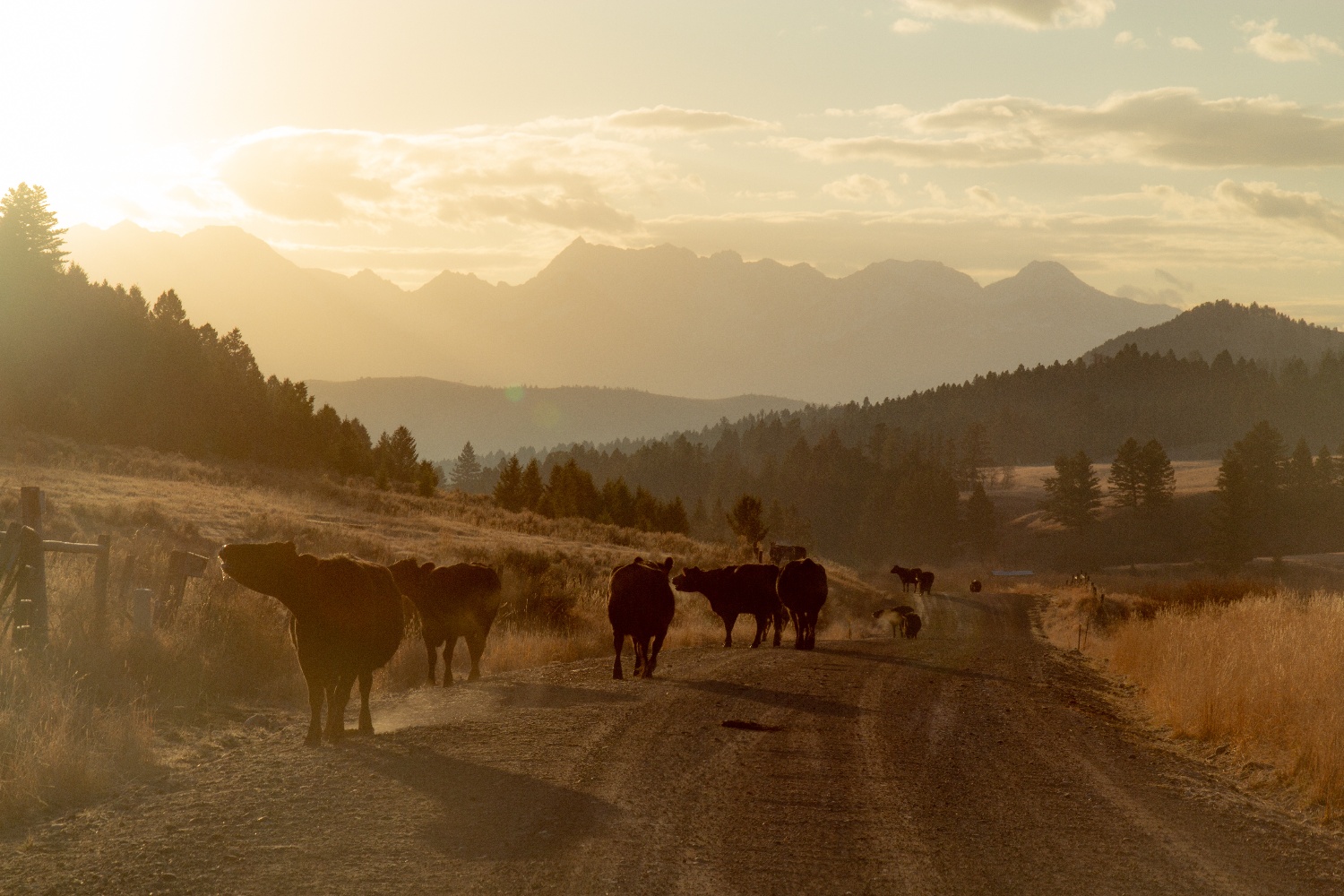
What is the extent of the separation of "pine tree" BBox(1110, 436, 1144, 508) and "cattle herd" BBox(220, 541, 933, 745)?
403ft

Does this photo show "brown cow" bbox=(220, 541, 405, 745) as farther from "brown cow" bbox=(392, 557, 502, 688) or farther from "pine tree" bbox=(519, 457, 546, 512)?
"pine tree" bbox=(519, 457, 546, 512)

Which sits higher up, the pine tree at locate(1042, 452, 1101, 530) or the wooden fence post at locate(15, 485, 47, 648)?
the wooden fence post at locate(15, 485, 47, 648)

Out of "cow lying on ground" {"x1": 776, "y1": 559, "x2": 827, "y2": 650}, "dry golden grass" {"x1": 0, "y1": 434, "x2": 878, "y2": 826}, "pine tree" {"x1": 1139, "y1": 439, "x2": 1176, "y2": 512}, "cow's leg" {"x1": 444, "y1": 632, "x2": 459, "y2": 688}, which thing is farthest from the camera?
"pine tree" {"x1": 1139, "y1": 439, "x2": 1176, "y2": 512}

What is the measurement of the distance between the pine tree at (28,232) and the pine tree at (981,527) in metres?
113

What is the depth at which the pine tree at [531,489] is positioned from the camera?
110 m

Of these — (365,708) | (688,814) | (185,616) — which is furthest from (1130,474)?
(688,814)

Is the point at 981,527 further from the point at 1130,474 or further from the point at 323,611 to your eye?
the point at 323,611

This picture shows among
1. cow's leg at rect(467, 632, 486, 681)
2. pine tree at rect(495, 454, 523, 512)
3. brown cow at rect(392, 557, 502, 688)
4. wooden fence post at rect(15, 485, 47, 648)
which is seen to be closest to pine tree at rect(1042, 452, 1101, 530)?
pine tree at rect(495, 454, 523, 512)

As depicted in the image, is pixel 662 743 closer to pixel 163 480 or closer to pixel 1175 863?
pixel 1175 863

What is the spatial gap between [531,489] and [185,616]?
95.9 m

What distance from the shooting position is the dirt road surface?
714cm

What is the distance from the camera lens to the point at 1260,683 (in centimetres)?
1370

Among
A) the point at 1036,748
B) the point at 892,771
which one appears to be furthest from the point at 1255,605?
the point at 892,771

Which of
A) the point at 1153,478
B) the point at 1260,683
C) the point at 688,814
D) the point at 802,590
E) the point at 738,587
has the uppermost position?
the point at 1153,478
